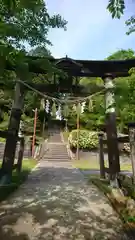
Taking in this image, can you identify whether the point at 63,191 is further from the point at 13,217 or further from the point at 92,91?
the point at 92,91

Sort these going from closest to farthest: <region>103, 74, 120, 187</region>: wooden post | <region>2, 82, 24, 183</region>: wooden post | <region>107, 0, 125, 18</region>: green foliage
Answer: <region>107, 0, 125, 18</region>: green foliage → <region>103, 74, 120, 187</region>: wooden post → <region>2, 82, 24, 183</region>: wooden post

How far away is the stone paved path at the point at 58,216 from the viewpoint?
2625 mm

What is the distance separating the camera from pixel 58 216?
3.28 m

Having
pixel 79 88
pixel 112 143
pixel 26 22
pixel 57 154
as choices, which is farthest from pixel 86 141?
pixel 26 22

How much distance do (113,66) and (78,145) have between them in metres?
9.81

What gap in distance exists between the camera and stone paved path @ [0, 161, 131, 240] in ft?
8.61

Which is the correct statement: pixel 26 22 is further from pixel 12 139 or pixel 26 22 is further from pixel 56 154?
pixel 56 154

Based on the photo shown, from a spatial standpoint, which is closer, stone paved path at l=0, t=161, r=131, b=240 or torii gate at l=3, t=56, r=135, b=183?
stone paved path at l=0, t=161, r=131, b=240

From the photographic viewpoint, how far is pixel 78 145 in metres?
14.7

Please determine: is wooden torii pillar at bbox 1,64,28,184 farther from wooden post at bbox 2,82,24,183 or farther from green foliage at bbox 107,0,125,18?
green foliage at bbox 107,0,125,18

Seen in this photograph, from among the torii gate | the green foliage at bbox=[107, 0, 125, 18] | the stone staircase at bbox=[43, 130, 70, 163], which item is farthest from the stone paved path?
the stone staircase at bbox=[43, 130, 70, 163]

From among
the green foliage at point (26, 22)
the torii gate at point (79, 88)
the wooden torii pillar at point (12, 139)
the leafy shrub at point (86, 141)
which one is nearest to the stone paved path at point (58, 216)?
the wooden torii pillar at point (12, 139)

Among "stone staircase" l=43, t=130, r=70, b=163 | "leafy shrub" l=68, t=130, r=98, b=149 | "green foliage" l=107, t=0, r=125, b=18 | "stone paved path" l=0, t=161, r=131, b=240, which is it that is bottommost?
"stone paved path" l=0, t=161, r=131, b=240

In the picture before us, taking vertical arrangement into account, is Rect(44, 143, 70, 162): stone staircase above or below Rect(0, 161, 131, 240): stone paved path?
above
